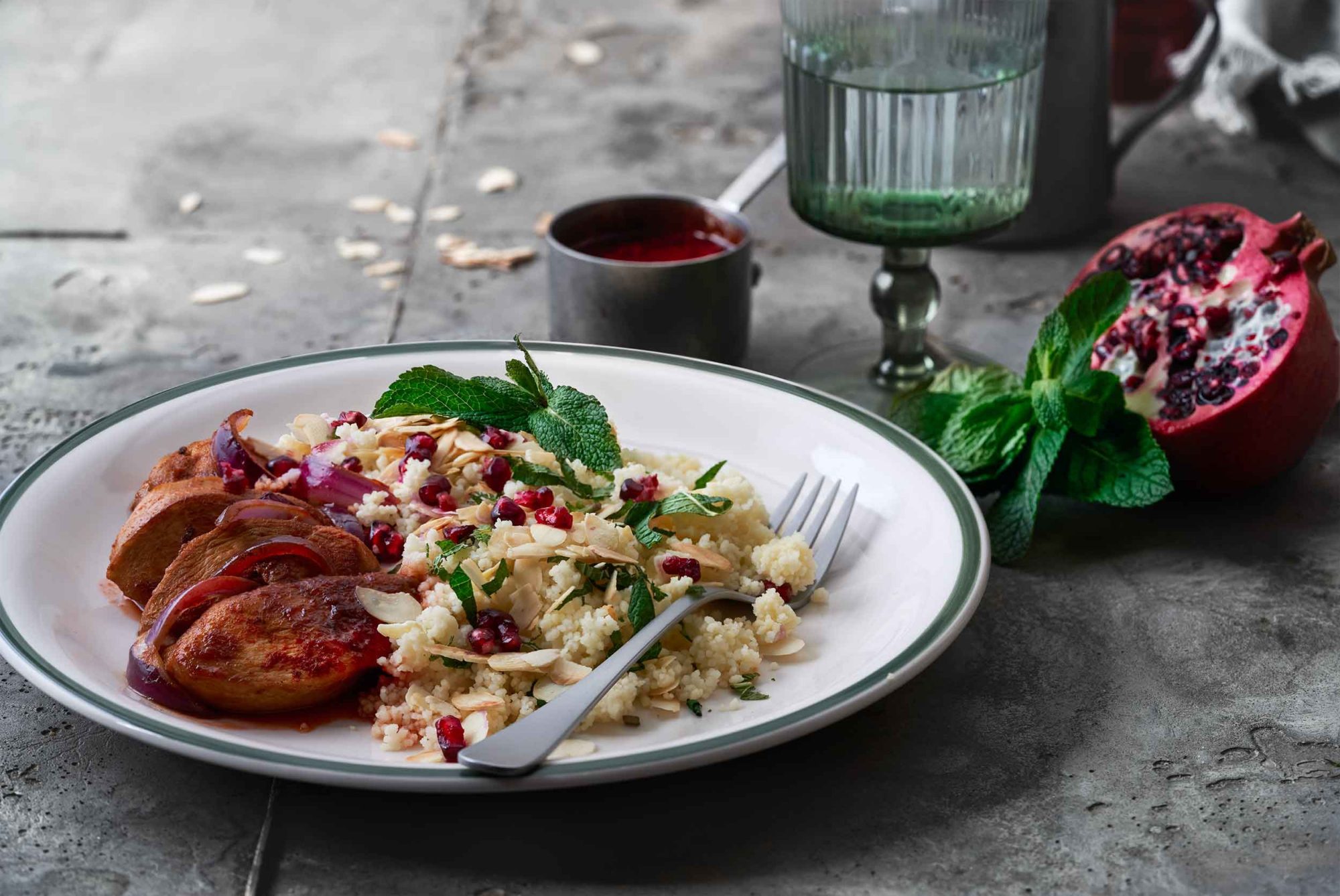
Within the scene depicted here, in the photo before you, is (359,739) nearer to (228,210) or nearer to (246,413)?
(246,413)

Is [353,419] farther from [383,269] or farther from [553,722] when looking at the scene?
[383,269]

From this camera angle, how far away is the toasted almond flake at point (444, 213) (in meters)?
3.00

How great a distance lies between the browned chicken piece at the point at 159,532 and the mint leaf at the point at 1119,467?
96 cm

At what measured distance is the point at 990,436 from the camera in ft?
6.18

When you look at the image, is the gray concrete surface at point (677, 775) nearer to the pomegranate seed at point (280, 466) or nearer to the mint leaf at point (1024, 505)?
the mint leaf at point (1024, 505)

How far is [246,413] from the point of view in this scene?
175 cm

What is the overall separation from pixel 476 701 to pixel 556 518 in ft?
0.77

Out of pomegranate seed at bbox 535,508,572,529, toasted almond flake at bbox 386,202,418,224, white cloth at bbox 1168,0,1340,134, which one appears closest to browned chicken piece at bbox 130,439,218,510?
pomegranate seed at bbox 535,508,572,529

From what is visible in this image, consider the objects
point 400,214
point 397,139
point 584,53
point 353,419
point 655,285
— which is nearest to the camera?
point 353,419

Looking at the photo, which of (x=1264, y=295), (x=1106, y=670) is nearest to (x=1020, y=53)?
(x=1264, y=295)

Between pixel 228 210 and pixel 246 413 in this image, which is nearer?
pixel 246 413

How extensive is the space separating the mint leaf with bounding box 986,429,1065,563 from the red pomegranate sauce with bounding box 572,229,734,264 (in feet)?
2.16

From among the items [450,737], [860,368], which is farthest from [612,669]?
[860,368]

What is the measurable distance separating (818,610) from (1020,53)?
97 cm
